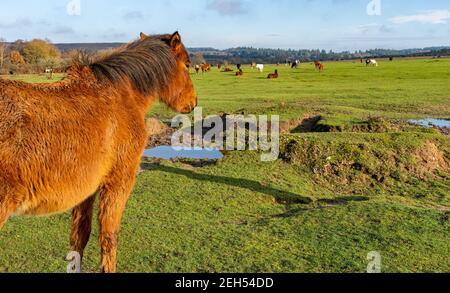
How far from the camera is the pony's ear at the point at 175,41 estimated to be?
4.91 m

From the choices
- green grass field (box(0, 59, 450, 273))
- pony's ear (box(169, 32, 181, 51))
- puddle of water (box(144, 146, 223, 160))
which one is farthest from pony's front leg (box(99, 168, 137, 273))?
puddle of water (box(144, 146, 223, 160))

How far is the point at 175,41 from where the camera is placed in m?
4.97

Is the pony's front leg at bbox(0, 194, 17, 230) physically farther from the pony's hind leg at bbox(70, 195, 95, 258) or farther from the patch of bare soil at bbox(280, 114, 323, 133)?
the patch of bare soil at bbox(280, 114, 323, 133)

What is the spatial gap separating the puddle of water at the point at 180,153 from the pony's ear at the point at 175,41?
6044mm

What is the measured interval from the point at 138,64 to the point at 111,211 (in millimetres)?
1537

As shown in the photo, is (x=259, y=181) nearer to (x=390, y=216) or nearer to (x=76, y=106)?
(x=390, y=216)

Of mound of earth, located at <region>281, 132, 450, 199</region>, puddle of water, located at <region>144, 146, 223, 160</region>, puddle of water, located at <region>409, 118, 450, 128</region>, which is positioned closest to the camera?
mound of earth, located at <region>281, 132, 450, 199</region>

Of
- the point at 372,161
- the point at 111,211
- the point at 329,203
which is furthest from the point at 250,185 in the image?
the point at 111,211

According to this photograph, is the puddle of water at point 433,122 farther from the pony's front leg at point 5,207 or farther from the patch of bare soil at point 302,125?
the pony's front leg at point 5,207

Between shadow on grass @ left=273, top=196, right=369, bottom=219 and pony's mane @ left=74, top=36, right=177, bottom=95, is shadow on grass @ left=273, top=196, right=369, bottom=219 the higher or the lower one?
the lower one

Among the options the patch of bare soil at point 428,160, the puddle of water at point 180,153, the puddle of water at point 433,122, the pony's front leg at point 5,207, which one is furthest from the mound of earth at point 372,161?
the pony's front leg at point 5,207

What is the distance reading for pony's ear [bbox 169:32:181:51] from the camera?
16.1 ft

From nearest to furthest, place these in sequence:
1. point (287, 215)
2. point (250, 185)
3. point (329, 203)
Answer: point (287, 215), point (329, 203), point (250, 185)

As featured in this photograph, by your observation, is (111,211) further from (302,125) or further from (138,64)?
(302,125)
